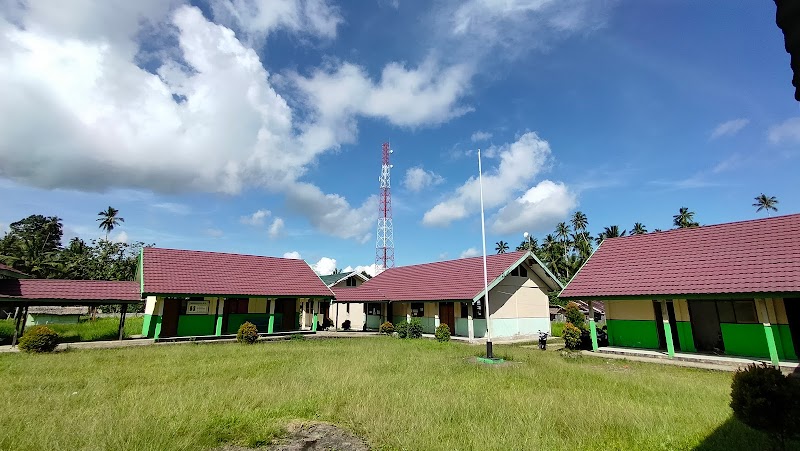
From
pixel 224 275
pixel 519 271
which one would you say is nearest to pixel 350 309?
pixel 224 275

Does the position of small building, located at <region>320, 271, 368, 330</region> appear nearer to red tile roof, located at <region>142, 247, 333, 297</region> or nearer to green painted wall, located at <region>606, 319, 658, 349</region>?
red tile roof, located at <region>142, 247, 333, 297</region>

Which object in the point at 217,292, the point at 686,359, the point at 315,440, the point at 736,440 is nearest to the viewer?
the point at 736,440

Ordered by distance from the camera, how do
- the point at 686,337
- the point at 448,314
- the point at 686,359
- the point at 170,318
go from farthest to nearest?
the point at 448,314, the point at 170,318, the point at 686,337, the point at 686,359

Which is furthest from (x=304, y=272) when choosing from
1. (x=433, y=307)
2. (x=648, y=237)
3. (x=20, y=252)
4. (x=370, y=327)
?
(x=20, y=252)

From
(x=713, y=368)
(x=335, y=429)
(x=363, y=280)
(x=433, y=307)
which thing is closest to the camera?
(x=335, y=429)

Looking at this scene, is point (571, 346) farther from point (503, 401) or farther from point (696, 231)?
point (503, 401)

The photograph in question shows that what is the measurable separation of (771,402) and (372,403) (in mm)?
6999

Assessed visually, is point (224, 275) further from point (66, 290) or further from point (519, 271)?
point (519, 271)

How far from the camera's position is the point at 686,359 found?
1580cm

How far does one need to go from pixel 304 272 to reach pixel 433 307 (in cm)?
1054

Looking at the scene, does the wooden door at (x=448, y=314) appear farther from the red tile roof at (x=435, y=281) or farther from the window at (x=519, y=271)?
the window at (x=519, y=271)

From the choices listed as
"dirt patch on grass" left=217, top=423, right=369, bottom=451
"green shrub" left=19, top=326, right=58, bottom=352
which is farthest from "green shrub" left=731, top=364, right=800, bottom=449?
"green shrub" left=19, top=326, right=58, bottom=352

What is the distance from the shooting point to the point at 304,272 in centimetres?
3039

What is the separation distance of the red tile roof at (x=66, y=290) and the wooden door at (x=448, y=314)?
60.9 feet
